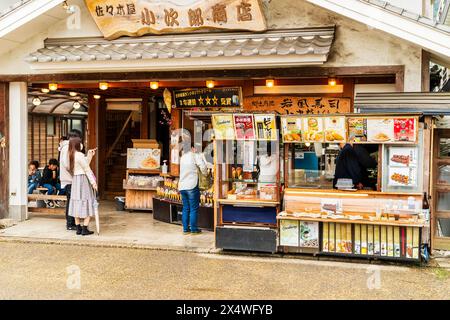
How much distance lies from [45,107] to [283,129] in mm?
12908

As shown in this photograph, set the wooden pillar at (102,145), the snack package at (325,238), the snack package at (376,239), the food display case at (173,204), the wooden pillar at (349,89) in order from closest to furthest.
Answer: the snack package at (376,239), the snack package at (325,238), the wooden pillar at (349,89), the food display case at (173,204), the wooden pillar at (102,145)

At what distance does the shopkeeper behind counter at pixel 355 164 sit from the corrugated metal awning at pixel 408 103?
0.96 m

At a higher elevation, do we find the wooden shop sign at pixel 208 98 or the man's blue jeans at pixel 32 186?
the wooden shop sign at pixel 208 98

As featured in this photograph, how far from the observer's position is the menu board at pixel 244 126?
8055 millimetres

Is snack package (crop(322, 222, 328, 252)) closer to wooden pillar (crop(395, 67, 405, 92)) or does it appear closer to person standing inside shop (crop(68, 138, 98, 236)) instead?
wooden pillar (crop(395, 67, 405, 92))

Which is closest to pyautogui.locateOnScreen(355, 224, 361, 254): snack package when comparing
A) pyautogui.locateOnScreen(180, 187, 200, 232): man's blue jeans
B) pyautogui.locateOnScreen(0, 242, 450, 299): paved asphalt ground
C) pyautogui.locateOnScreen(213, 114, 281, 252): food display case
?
pyautogui.locateOnScreen(0, 242, 450, 299): paved asphalt ground

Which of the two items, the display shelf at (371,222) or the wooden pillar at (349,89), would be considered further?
the wooden pillar at (349,89)

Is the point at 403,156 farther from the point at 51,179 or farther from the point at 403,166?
the point at 51,179

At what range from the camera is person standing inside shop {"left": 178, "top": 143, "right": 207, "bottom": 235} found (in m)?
9.60

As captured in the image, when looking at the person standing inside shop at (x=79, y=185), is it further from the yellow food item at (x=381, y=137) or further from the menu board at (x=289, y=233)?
the yellow food item at (x=381, y=137)

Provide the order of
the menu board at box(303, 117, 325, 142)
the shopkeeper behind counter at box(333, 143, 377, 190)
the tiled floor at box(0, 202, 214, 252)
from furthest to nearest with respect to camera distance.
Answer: the tiled floor at box(0, 202, 214, 252) < the shopkeeper behind counter at box(333, 143, 377, 190) < the menu board at box(303, 117, 325, 142)

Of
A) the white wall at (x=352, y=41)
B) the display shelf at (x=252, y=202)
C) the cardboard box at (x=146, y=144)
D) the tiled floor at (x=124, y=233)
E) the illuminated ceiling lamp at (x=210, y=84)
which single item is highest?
the white wall at (x=352, y=41)

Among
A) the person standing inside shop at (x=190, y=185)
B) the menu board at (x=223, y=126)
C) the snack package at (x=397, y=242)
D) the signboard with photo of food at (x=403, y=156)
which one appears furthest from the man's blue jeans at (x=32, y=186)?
the snack package at (x=397, y=242)

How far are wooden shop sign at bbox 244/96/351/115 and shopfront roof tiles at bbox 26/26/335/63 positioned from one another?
58.9 inches
